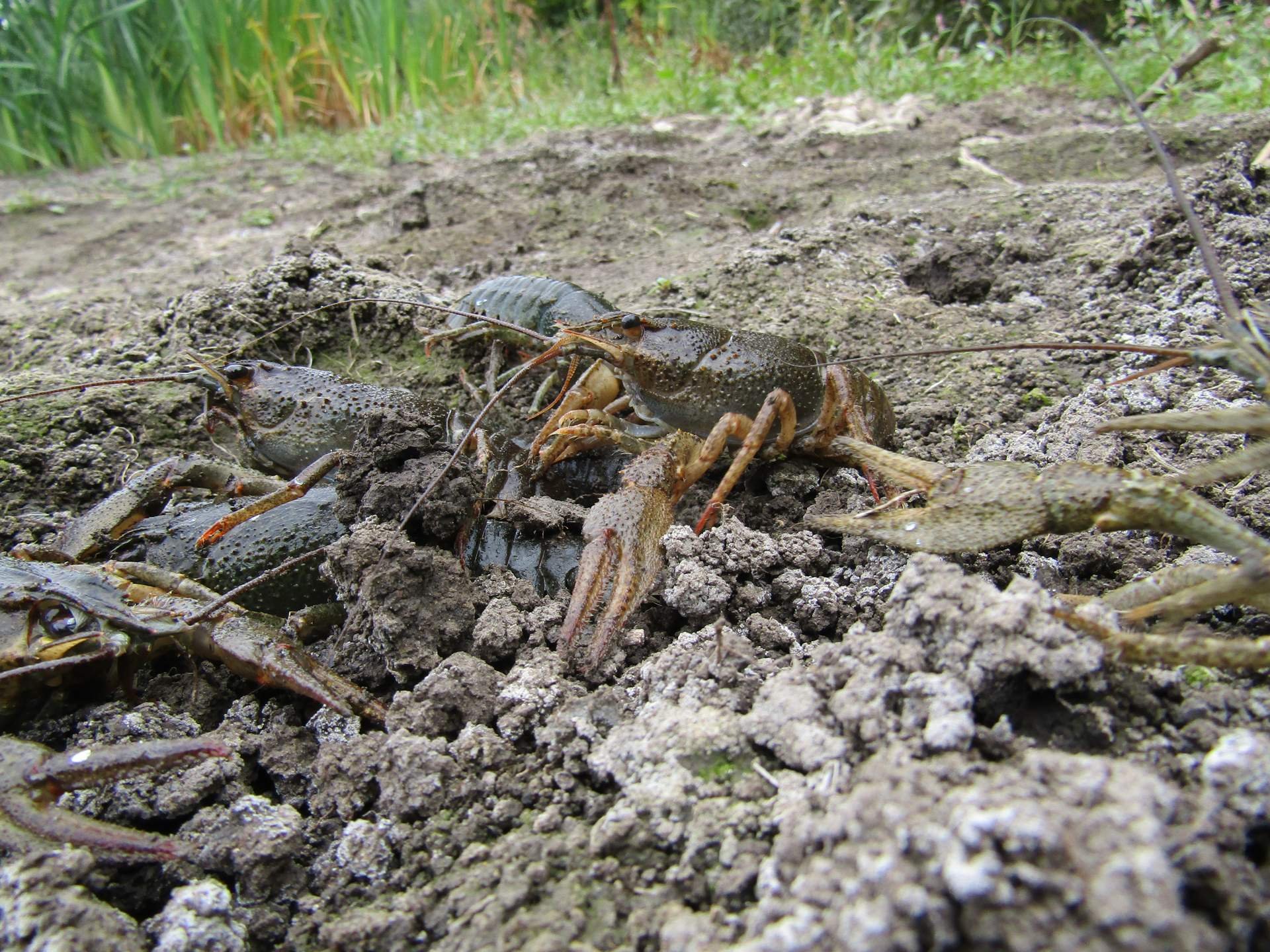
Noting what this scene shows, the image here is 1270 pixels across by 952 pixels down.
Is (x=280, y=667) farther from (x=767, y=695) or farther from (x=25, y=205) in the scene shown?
(x=25, y=205)

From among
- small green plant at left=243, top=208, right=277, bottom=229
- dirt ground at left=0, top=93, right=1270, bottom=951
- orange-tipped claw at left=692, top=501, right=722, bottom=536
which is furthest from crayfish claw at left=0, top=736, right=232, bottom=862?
small green plant at left=243, top=208, right=277, bottom=229

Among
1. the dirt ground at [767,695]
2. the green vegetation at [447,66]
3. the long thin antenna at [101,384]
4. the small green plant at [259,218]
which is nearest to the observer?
the dirt ground at [767,695]

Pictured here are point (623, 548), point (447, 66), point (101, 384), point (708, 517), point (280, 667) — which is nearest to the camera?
point (280, 667)

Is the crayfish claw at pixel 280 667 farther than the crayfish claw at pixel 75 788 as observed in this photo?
Yes

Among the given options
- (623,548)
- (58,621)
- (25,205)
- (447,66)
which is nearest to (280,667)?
(58,621)

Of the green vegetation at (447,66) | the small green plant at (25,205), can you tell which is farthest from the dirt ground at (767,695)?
the small green plant at (25,205)

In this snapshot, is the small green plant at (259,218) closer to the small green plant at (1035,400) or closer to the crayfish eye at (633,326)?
the crayfish eye at (633,326)
